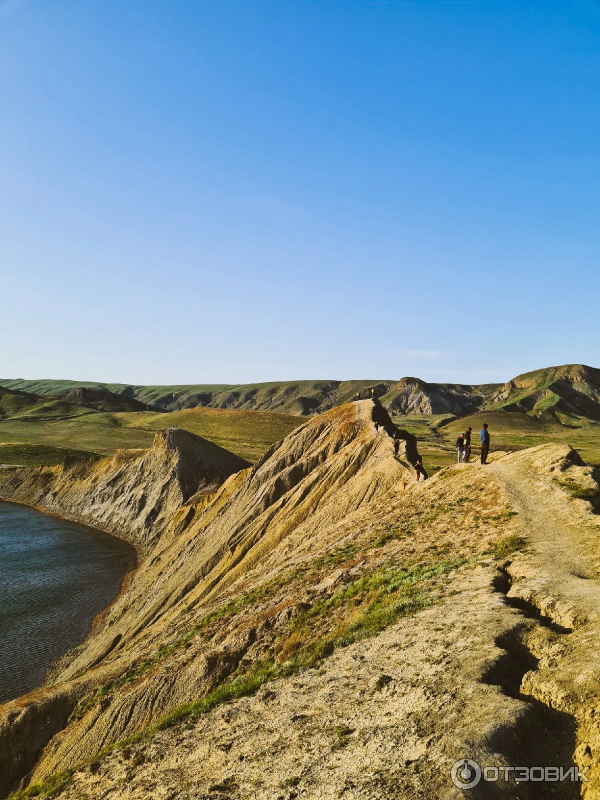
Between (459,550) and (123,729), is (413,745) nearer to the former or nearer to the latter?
(459,550)

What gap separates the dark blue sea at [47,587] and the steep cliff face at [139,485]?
3.58 m

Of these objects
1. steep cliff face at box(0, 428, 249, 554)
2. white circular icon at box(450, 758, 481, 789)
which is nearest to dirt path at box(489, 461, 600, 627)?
white circular icon at box(450, 758, 481, 789)

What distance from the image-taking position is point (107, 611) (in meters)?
42.8

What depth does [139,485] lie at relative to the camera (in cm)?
7481

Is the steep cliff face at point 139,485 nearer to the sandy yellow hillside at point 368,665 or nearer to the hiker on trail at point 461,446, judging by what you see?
the sandy yellow hillside at point 368,665

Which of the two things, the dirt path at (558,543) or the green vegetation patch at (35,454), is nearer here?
the dirt path at (558,543)

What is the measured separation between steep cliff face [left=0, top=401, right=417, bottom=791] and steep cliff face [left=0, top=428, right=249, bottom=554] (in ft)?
10.7

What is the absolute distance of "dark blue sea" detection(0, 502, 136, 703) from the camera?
3462cm

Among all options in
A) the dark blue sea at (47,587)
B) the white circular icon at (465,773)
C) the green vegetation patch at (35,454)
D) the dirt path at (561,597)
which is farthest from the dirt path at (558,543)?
the green vegetation patch at (35,454)

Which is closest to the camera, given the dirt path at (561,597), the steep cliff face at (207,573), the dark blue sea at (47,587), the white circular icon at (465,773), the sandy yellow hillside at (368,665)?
the white circular icon at (465,773)

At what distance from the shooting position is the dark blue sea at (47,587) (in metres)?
34.6

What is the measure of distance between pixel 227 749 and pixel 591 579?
10.7m

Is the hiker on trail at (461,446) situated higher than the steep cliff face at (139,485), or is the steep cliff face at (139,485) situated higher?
the hiker on trail at (461,446)

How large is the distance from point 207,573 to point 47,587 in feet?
70.4
